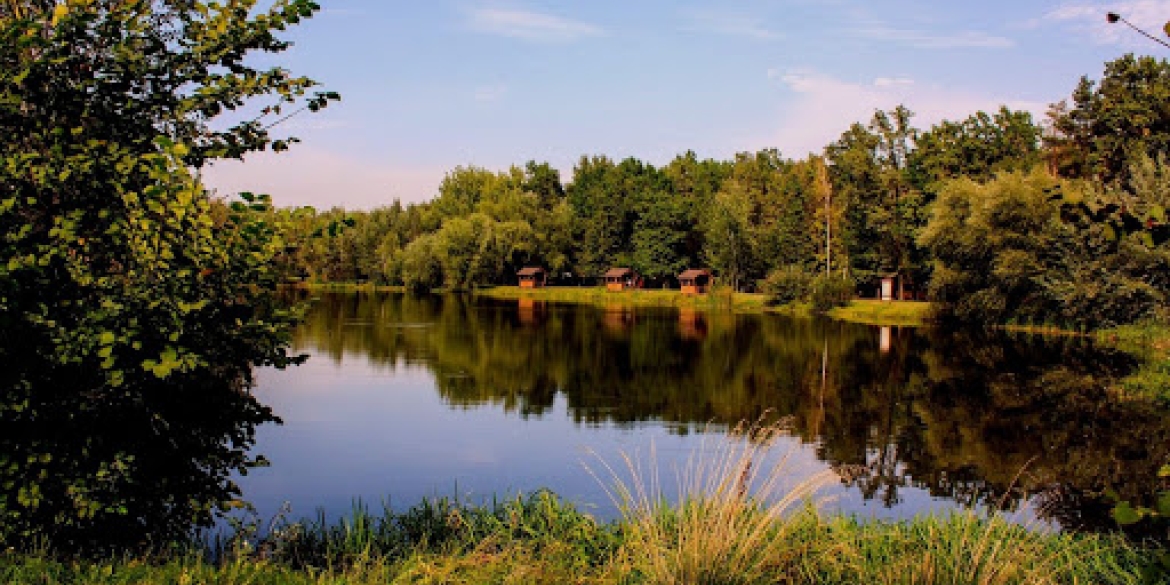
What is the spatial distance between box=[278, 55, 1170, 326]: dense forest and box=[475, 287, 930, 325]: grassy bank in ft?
6.49

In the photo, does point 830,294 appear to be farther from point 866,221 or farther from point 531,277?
point 531,277

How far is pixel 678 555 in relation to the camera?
680 centimetres

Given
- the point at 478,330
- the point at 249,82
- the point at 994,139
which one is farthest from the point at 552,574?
the point at 994,139

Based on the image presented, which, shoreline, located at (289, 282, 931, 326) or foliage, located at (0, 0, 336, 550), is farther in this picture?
shoreline, located at (289, 282, 931, 326)

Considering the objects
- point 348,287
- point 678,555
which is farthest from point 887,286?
point 348,287

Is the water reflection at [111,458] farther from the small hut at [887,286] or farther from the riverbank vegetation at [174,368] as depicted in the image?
the small hut at [887,286]

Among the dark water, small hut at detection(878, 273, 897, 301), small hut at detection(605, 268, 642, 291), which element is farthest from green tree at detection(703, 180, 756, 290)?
the dark water

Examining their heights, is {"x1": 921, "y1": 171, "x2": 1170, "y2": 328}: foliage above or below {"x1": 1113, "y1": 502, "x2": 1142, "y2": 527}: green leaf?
above

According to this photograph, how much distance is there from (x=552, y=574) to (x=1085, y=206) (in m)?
5.61

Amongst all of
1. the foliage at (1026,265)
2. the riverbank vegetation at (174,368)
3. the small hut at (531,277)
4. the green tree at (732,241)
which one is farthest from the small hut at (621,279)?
the riverbank vegetation at (174,368)

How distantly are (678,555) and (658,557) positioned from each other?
0.51 ft

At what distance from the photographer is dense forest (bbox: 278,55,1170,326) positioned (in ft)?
129

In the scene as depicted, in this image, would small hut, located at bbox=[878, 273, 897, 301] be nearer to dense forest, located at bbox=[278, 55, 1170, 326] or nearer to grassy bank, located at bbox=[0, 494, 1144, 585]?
dense forest, located at bbox=[278, 55, 1170, 326]

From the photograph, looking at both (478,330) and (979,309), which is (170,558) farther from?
(979,309)
